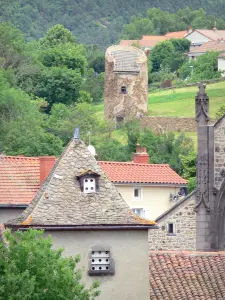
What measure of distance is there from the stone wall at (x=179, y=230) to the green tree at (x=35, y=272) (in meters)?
18.5

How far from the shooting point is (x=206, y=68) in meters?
152

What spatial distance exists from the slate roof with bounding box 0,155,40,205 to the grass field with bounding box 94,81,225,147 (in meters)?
56.1

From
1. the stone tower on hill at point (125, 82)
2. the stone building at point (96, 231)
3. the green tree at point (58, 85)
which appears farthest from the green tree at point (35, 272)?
the stone tower on hill at point (125, 82)

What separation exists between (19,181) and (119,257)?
1593cm

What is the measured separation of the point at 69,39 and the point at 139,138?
80216 mm

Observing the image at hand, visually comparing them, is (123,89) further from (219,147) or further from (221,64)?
(219,147)

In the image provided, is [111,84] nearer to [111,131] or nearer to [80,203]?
[111,131]

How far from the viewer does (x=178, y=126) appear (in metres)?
110

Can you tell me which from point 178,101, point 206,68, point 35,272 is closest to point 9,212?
point 35,272

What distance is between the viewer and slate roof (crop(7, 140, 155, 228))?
1379 inches

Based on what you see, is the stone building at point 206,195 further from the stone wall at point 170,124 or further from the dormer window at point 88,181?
the stone wall at point 170,124

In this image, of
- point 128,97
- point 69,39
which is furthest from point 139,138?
point 69,39

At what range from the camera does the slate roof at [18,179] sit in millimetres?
49438

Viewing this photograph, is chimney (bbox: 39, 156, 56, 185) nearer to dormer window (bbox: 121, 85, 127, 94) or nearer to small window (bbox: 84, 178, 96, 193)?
small window (bbox: 84, 178, 96, 193)
